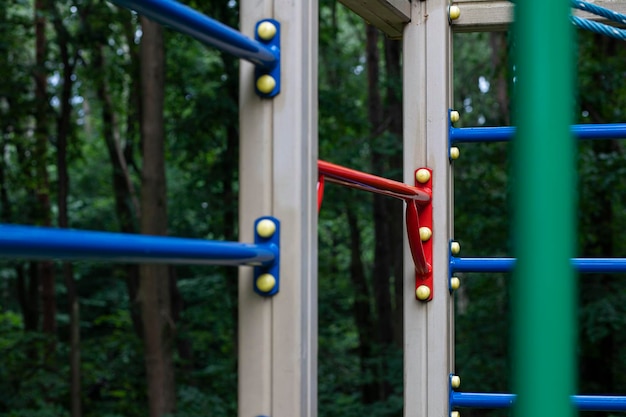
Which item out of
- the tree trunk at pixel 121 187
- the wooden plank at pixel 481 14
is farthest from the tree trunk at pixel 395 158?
the wooden plank at pixel 481 14

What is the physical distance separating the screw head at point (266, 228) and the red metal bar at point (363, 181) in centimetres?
22

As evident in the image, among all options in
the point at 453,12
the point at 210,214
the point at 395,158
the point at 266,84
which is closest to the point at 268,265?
the point at 266,84

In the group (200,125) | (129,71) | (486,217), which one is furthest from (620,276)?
(129,71)

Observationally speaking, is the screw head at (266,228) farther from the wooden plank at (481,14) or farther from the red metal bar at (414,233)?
the wooden plank at (481,14)

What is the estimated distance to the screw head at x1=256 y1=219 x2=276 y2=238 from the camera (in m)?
0.99

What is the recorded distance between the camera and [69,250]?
24.9 inches

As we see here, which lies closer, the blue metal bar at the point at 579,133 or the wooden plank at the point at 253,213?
the wooden plank at the point at 253,213

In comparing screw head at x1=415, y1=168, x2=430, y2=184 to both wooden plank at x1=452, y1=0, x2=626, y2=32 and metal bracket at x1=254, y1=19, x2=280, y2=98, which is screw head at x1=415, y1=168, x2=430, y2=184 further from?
metal bracket at x1=254, y1=19, x2=280, y2=98

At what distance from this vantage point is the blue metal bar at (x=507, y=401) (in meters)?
1.89

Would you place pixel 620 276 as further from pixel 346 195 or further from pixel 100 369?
pixel 100 369

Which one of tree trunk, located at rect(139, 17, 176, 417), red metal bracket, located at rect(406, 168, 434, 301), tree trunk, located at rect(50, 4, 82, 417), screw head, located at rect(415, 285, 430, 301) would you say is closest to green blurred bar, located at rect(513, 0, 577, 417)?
red metal bracket, located at rect(406, 168, 434, 301)

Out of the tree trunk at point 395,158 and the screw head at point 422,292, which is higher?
the tree trunk at point 395,158

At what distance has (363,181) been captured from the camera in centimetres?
144

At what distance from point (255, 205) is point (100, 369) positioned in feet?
26.4
